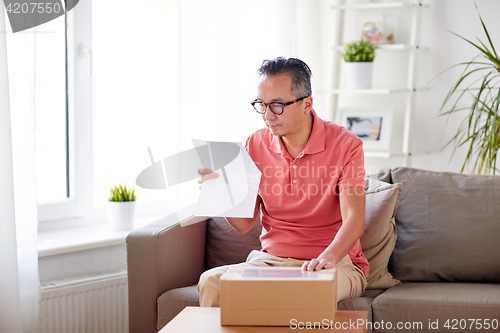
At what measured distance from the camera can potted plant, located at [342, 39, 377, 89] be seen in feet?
9.73

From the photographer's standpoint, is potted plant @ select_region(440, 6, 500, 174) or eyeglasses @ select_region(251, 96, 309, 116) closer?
eyeglasses @ select_region(251, 96, 309, 116)

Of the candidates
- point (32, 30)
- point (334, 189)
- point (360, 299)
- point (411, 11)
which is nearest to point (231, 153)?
point (334, 189)

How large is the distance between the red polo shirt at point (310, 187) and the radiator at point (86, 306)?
787 mm

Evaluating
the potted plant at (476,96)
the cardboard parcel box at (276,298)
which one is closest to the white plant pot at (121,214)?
the cardboard parcel box at (276,298)

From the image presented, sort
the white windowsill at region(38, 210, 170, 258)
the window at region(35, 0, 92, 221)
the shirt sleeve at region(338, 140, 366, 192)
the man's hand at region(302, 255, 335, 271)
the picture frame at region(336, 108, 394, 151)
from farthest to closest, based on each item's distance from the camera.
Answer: the picture frame at region(336, 108, 394, 151)
the window at region(35, 0, 92, 221)
the white windowsill at region(38, 210, 170, 258)
the shirt sleeve at region(338, 140, 366, 192)
the man's hand at region(302, 255, 335, 271)

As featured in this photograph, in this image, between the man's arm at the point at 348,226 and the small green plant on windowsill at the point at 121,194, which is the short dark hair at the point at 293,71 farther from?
the small green plant on windowsill at the point at 121,194

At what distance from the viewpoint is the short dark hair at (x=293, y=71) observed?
5.65ft

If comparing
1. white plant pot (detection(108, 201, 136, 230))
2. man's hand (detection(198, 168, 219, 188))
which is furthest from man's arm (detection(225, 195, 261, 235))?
white plant pot (detection(108, 201, 136, 230))

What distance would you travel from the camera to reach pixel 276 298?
4.39ft

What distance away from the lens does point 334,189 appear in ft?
5.96

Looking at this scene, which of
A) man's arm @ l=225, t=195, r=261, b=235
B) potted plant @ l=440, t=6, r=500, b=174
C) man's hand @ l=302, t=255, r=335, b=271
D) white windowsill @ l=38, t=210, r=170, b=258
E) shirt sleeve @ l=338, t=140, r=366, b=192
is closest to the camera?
man's hand @ l=302, t=255, r=335, b=271

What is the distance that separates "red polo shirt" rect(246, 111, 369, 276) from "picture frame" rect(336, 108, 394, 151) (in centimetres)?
122

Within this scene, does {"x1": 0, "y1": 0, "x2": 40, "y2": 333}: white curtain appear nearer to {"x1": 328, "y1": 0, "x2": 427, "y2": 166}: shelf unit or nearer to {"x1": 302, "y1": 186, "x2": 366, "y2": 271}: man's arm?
{"x1": 302, "y1": 186, "x2": 366, "y2": 271}: man's arm

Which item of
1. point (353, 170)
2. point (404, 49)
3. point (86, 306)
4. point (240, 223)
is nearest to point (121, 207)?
point (86, 306)
